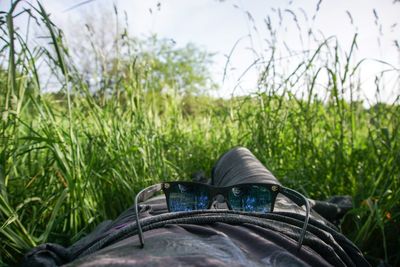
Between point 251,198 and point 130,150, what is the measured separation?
947 mm

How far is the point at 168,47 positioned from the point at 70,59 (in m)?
1.13

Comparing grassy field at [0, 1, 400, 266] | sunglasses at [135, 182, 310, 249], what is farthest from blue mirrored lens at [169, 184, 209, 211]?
grassy field at [0, 1, 400, 266]

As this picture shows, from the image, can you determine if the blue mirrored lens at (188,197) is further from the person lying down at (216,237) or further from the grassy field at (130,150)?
the grassy field at (130,150)

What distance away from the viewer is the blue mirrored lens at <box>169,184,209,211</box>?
3.56 ft

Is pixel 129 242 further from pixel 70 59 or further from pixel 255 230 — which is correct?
pixel 70 59

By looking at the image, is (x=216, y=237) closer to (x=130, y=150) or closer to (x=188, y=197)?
(x=188, y=197)

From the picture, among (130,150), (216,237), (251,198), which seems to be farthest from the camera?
(130,150)

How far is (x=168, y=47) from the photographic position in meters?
2.80

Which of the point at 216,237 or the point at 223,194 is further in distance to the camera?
the point at 223,194

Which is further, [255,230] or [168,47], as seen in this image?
[168,47]

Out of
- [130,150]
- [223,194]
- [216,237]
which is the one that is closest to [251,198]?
[223,194]

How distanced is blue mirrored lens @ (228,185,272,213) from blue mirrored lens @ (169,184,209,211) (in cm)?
8

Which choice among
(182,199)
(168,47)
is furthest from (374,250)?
(168,47)

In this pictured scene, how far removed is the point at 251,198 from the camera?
1.06 m
